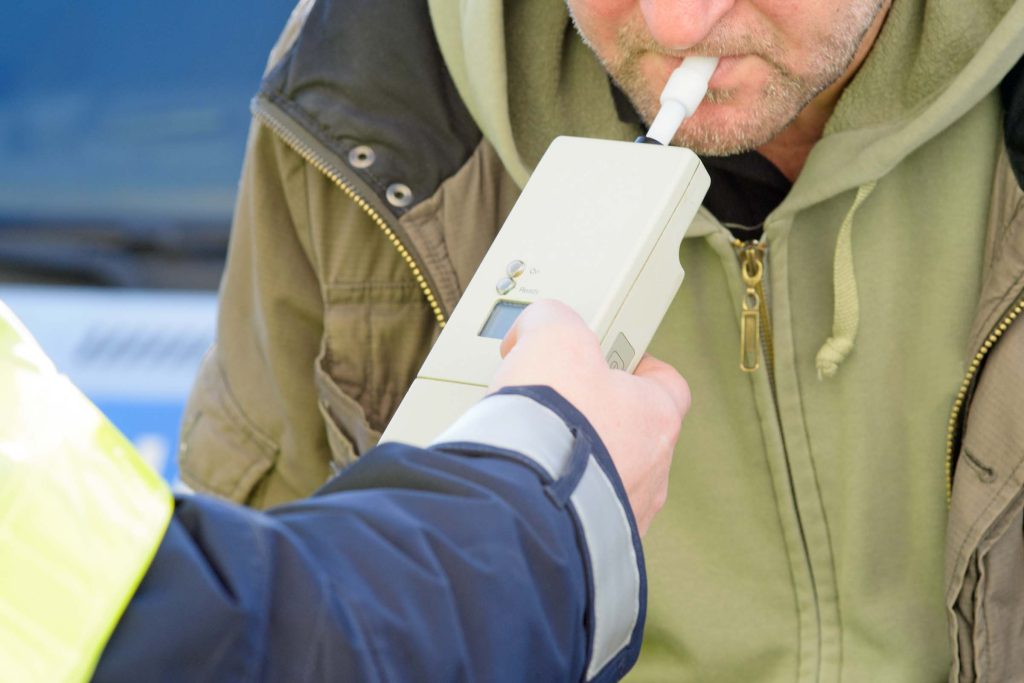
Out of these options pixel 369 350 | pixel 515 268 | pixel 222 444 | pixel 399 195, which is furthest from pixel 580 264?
pixel 222 444

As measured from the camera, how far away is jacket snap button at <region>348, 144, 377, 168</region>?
4.50ft

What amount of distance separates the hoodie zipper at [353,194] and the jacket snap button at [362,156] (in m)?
0.02

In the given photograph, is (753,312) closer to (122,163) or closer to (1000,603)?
(1000,603)

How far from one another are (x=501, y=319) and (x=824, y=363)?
Answer: 0.39m

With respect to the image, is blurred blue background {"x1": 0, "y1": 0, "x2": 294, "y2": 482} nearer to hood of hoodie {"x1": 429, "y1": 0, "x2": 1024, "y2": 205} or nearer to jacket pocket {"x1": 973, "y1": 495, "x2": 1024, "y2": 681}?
hood of hoodie {"x1": 429, "y1": 0, "x2": 1024, "y2": 205}

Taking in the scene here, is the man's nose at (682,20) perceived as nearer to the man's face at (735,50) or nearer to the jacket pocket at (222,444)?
the man's face at (735,50)

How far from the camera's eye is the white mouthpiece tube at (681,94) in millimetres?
1193

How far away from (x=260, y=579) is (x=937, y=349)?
0.84 m

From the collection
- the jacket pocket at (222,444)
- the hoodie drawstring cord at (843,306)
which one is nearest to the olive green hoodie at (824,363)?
the hoodie drawstring cord at (843,306)

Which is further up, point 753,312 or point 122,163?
point 753,312

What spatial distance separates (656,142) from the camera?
1.18 metres

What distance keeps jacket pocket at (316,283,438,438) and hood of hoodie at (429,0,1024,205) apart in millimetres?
193

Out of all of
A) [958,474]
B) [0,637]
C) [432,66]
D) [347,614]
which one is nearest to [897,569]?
[958,474]

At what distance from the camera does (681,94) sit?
4.01 feet
